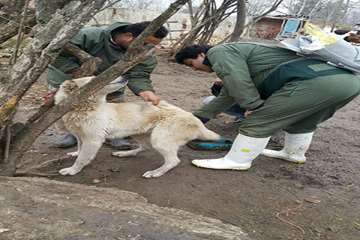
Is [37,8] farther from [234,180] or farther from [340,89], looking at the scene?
[340,89]

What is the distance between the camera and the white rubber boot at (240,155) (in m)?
3.66

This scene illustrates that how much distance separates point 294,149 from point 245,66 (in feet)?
3.70

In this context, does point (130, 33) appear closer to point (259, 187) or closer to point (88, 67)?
point (88, 67)

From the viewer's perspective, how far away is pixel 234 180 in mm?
3635

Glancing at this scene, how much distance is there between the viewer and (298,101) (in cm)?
349

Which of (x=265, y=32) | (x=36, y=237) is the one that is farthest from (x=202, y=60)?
(x=265, y=32)

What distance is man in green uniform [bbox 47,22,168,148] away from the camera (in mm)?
4082

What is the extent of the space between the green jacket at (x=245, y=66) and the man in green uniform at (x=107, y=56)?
73cm

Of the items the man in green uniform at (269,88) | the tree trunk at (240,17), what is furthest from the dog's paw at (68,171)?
the tree trunk at (240,17)

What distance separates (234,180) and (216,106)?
1.22 m

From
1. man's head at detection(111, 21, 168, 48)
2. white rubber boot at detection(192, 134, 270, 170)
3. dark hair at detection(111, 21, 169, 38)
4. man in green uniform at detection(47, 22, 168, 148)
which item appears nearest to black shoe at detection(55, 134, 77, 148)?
man in green uniform at detection(47, 22, 168, 148)

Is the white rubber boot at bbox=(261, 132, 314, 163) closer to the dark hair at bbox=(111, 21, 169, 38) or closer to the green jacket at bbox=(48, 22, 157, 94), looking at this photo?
the green jacket at bbox=(48, 22, 157, 94)

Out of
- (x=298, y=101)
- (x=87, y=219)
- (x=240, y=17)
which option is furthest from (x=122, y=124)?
(x=240, y=17)

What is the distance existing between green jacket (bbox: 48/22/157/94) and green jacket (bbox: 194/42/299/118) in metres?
0.77
